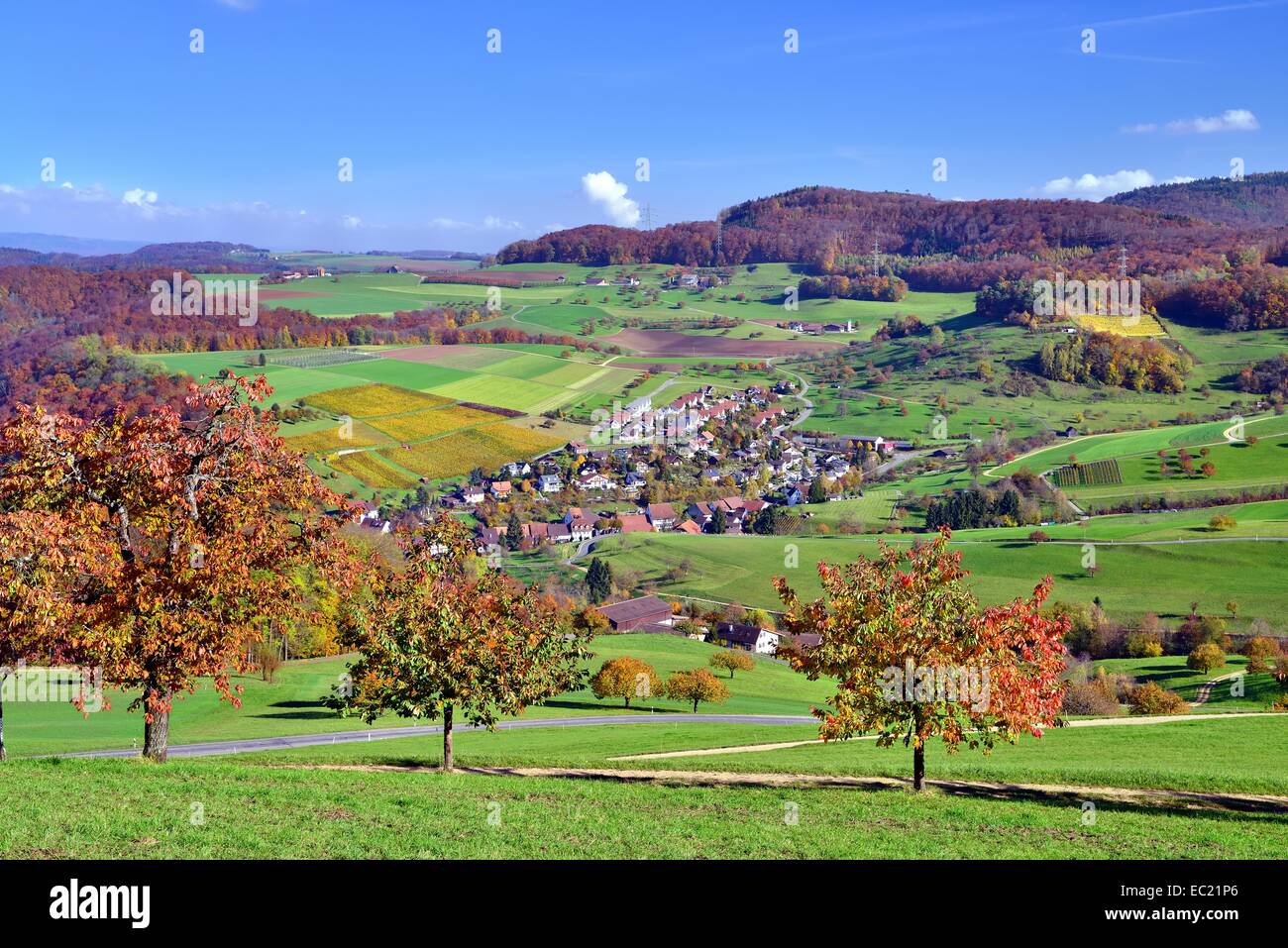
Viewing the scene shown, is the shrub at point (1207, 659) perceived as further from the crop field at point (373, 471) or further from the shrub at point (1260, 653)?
the crop field at point (373, 471)

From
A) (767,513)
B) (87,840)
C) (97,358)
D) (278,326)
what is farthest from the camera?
(278,326)

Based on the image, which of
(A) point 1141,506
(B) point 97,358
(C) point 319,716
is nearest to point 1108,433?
(A) point 1141,506

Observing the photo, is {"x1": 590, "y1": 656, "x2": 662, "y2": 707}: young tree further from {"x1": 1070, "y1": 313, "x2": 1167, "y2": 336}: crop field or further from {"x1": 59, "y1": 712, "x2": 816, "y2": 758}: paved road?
{"x1": 1070, "y1": 313, "x2": 1167, "y2": 336}: crop field

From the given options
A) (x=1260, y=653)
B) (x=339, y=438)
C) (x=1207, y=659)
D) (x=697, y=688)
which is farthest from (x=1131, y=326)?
(x=697, y=688)

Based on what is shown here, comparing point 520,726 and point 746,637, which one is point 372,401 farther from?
point 520,726

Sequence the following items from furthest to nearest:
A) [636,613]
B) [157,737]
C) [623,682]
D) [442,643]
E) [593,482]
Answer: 1. [593,482]
2. [636,613]
3. [623,682]
4. [442,643]
5. [157,737]

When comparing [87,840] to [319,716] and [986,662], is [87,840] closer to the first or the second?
[986,662]

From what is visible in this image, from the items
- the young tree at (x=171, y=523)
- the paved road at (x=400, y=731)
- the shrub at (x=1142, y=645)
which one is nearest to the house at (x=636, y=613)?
the paved road at (x=400, y=731)

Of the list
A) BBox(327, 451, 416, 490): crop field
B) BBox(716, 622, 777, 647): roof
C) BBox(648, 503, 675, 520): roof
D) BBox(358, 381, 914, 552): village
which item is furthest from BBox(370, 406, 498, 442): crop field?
BBox(716, 622, 777, 647): roof
